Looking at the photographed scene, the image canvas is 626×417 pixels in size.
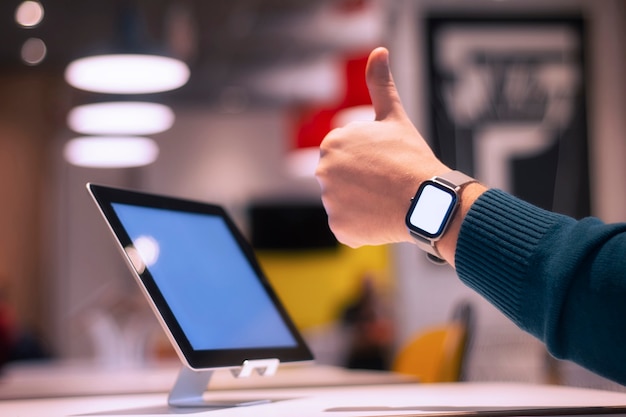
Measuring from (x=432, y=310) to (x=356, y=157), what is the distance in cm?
325

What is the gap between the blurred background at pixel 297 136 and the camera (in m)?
4.27

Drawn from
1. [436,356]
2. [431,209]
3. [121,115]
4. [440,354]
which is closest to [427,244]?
[431,209]

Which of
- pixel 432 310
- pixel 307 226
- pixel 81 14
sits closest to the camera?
pixel 432 310

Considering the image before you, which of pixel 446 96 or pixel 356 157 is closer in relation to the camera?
pixel 356 157

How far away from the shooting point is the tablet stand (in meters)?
1.20

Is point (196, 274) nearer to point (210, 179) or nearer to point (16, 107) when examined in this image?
point (16, 107)

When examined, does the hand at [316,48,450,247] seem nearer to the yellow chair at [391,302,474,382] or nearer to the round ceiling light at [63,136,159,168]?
the yellow chair at [391,302,474,382]

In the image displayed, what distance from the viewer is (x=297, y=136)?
7.04 meters

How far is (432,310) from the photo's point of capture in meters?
4.26

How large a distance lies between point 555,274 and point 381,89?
407mm

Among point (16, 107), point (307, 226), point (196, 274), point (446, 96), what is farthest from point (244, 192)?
point (196, 274)

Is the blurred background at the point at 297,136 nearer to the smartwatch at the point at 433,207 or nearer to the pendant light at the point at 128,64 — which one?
the pendant light at the point at 128,64

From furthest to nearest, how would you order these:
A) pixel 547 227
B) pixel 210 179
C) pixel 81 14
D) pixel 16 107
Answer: pixel 210 179
pixel 16 107
pixel 81 14
pixel 547 227

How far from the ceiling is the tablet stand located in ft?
13.7
